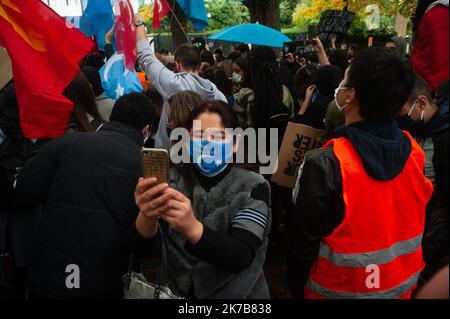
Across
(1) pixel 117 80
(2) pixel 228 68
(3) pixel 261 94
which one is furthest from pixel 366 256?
(2) pixel 228 68

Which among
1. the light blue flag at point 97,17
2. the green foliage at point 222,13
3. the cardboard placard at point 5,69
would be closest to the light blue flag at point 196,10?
the light blue flag at point 97,17

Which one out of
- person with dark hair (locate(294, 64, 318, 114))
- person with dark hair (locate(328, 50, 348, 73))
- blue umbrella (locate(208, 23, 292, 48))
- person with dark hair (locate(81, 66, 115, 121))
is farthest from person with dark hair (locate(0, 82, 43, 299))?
blue umbrella (locate(208, 23, 292, 48))

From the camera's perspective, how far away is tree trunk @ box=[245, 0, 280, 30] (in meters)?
9.76

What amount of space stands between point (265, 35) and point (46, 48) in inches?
168

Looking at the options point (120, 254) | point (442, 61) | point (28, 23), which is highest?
point (28, 23)

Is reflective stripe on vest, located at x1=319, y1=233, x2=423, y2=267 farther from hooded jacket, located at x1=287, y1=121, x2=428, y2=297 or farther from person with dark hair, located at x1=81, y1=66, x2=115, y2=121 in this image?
person with dark hair, located at x1=81, y1=66, x2=115, y2=121

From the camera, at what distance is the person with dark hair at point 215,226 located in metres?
1.52

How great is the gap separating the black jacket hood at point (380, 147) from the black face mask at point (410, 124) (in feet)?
2.55

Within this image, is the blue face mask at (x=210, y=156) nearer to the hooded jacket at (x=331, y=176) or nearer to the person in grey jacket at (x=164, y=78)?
the hooded jacket at (x=331, y=176)

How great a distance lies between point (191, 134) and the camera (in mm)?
1872

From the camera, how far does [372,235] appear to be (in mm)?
1738

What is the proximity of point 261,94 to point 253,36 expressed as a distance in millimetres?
2343
